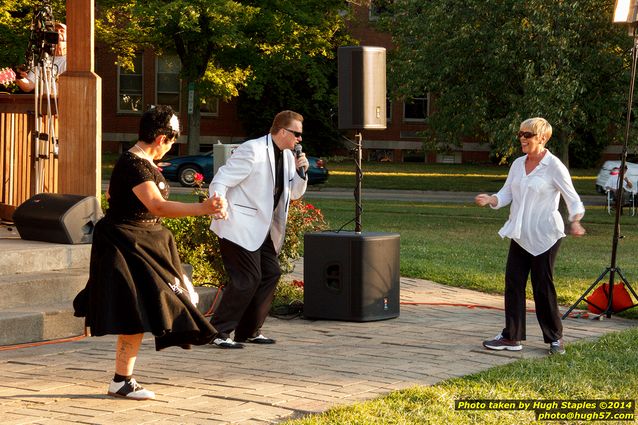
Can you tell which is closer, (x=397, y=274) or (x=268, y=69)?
(x=397, y=274)

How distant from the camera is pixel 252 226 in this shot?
8945 millimetres

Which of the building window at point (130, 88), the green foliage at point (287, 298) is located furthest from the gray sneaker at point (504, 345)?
the building window at point (130, 88)

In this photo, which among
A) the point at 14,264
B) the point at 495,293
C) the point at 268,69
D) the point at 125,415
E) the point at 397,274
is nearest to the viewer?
the point at 125,415

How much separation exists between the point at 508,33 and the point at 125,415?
18190 millimetres

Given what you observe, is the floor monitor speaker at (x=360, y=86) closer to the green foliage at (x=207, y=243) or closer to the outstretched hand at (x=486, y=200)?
the green foliage at (x=207, y=243)

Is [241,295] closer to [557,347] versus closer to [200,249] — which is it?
[200,249]

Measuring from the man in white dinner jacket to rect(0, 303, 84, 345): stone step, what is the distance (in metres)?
1.22

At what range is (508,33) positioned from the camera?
23.3m

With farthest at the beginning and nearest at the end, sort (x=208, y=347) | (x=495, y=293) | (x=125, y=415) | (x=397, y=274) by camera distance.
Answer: (x=495, y=293), (x=397, y=274), (x=208, y=347), (x=125, y=415)

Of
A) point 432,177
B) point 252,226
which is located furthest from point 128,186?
point 432,177

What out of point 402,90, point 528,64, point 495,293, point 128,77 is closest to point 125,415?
point 495,293

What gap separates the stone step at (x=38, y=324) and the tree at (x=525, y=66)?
1492cm

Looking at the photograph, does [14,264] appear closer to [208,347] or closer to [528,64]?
[208,347]

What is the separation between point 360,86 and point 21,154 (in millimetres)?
3827
